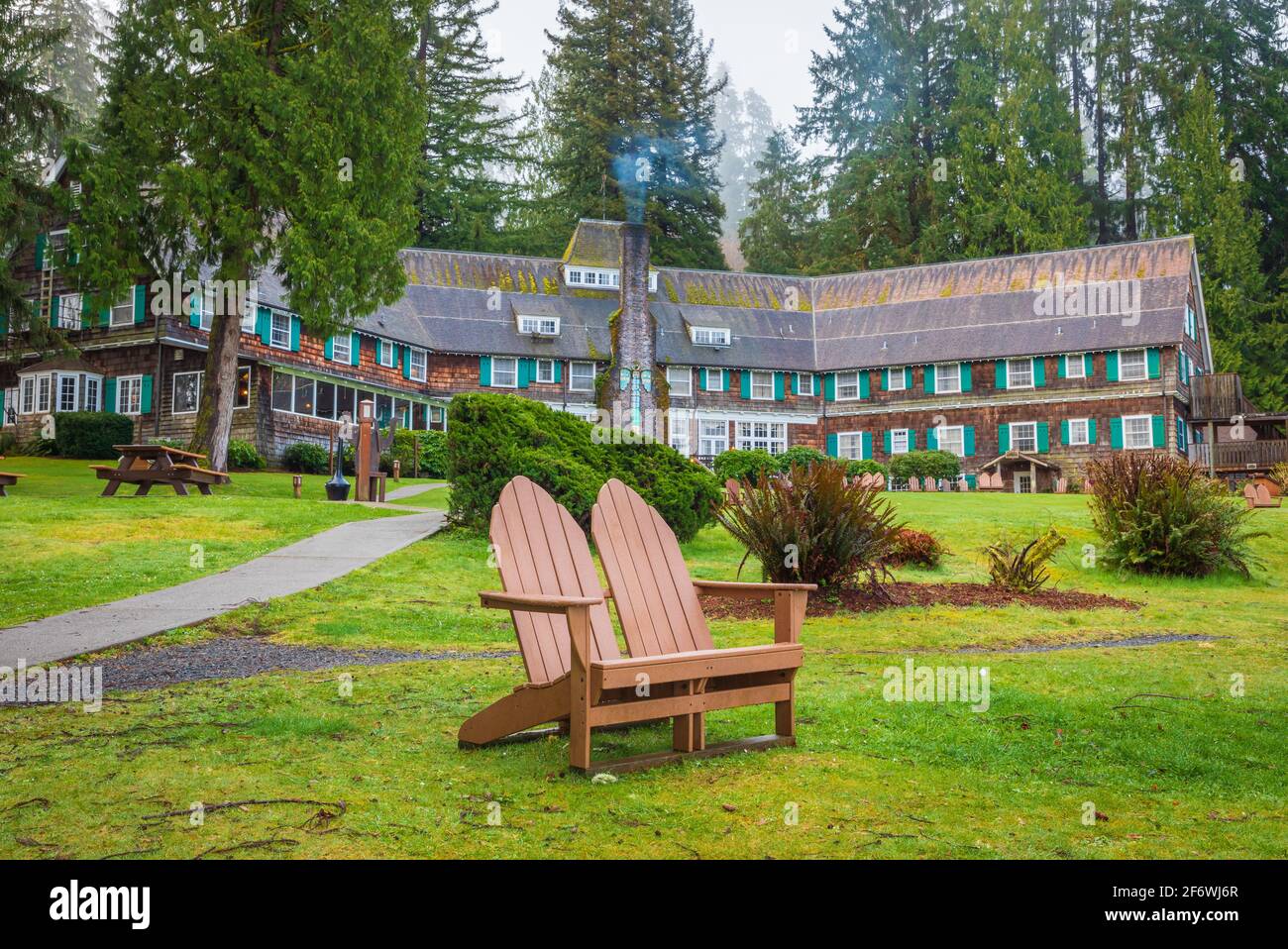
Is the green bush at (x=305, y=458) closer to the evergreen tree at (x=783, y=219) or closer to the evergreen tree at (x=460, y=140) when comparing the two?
the evergreen tree at (x=460, y=140)

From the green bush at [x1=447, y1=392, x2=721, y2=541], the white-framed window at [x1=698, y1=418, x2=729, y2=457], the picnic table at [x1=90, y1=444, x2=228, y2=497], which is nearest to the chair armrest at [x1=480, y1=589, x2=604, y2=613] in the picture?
the green bush at [x1=447, y1=392, x2=721, y2=541]

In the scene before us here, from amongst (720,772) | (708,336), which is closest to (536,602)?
(720,772)

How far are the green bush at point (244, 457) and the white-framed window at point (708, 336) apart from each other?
18.2 m

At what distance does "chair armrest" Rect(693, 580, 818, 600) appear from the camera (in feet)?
17.1

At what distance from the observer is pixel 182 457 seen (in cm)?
1875

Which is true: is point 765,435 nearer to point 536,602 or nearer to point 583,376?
point 583,376

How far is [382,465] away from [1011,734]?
24806mm

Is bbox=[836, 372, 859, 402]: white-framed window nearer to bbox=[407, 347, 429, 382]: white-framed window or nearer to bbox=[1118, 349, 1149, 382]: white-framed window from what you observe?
bbox=[1118, 349, 1149, 382]: white-framed window

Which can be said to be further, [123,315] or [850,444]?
[850,444]

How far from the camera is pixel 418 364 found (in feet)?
124

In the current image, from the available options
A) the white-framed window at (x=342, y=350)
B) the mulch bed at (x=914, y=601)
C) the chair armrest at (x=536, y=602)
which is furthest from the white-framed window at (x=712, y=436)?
the chair armrest at (x=536, y=602)

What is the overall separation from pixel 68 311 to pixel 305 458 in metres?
10.7

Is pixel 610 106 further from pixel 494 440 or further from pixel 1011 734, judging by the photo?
pixel 1011 734

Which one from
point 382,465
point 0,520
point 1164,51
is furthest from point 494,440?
point 1164,51
